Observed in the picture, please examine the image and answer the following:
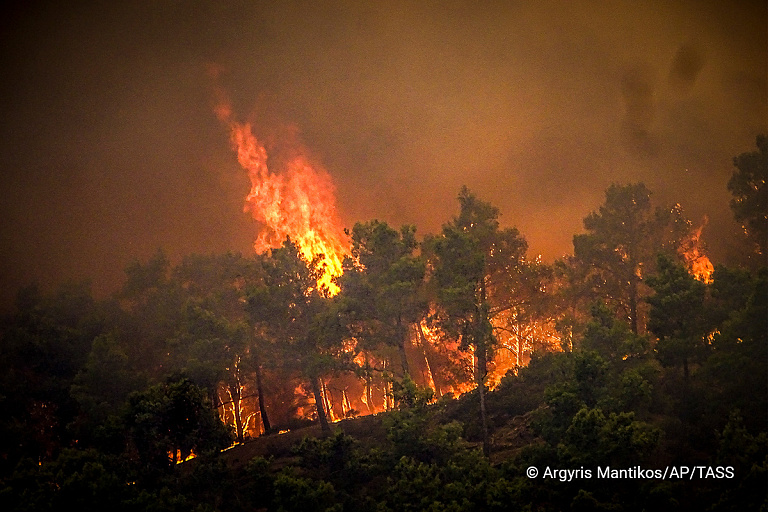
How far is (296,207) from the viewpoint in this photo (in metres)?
61.2

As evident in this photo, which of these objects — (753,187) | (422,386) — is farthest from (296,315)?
(753,187)

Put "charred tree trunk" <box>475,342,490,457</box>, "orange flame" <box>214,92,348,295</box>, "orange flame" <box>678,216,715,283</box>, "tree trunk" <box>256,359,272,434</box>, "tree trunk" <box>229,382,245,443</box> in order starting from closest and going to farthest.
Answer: "charred tree trunk" <box>475,342,490,457</box> < "tree trunk" <box>256,359,272,434</box> < "orange flame" <box>678,216,715,283</box> < "tree trunk" <box>229,382,245,443</box> < "orange flame" <box>214,92,348,295</box>

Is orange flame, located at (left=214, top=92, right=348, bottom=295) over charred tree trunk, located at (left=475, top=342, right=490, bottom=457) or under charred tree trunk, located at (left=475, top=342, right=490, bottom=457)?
over

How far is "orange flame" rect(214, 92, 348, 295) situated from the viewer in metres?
53.9

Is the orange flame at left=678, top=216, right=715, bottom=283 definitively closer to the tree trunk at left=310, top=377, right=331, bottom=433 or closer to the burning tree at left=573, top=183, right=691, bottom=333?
the burning tree at left=573, top=183, right=691, bottom=333

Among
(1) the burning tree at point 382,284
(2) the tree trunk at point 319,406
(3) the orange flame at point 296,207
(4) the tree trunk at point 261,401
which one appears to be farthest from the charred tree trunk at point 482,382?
(3) the orange flame at point 296,207

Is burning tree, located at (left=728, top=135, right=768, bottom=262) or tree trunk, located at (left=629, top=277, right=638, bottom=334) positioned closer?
burning tree, located at (left=728, top=135, right=768, bottom=262)

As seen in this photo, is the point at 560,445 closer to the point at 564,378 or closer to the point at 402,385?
the point at 564,378

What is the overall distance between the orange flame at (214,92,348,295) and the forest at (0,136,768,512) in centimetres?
1398

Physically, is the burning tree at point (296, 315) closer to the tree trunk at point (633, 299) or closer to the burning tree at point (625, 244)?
the burning tree at point (625, 244)

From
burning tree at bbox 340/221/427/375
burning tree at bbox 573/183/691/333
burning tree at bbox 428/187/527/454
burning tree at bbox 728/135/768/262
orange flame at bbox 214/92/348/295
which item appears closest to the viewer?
burning tree at bbox 428/187/527/454

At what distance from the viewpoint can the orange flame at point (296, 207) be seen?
53.9 metres

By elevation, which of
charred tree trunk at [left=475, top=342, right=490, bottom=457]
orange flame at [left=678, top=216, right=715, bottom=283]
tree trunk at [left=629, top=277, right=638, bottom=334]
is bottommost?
charred tree trunk at [left=475, top=342, right=490, bottom=457]

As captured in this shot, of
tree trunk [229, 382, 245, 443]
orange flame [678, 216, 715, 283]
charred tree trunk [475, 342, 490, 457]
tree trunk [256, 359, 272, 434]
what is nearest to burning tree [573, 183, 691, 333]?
orange flame [678, 216, 715, 283]
